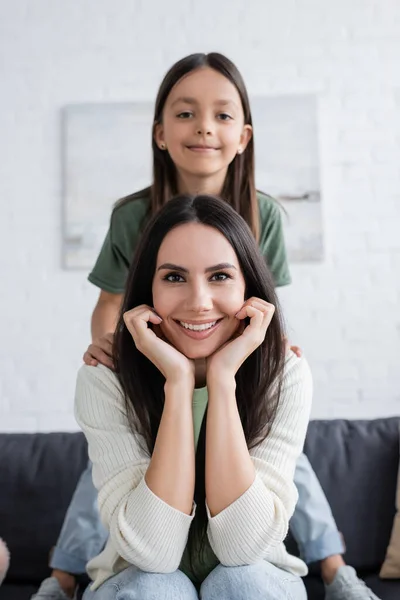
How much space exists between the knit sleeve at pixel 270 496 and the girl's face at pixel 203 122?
585 mm

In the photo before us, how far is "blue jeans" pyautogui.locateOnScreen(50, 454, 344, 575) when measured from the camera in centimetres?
175

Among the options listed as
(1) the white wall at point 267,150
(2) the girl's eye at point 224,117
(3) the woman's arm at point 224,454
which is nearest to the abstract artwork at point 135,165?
(1) the white wall at point 267,150

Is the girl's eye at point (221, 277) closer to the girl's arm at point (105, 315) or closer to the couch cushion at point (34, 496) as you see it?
the girl's arm at point (105, 315)

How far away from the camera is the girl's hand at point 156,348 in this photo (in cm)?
134

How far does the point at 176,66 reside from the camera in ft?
5.89

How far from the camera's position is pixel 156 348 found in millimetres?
1355

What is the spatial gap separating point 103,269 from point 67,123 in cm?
163

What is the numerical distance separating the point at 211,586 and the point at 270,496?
184mm

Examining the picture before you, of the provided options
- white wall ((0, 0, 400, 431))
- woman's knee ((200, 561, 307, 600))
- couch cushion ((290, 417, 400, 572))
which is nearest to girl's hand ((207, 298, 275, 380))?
woman's knee ((200, 561, 307, 600))

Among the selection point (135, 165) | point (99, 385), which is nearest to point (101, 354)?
point (99, 385)

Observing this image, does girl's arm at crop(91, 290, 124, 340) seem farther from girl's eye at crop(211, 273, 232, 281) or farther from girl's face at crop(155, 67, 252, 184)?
girl's eye at crop(211, 273, 232, 281)

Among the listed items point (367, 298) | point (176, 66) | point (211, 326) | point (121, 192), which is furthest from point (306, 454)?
point (121, 192)

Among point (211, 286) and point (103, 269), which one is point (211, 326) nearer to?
point (211, 286)

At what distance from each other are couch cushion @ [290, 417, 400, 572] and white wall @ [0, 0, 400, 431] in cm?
122
